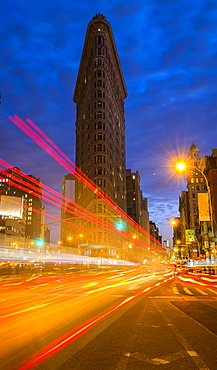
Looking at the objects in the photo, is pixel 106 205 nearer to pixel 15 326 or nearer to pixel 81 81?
pixel 81 81

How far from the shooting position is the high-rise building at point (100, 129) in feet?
327

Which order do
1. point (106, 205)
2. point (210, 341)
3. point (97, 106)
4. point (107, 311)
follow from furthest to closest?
point (97, 106) < point (106, 205) < point (107, 311) < point (210, 341)

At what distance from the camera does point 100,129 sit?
10600 cm

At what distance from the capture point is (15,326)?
29.5 ft

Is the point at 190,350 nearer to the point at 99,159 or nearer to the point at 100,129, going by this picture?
the point at 99,159

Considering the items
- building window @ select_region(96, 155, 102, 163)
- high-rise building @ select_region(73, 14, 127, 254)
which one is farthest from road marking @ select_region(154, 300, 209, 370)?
building window @ select_region(96, 155, 102, 163)

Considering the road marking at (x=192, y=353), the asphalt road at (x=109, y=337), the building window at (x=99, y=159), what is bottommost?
the asphalt road at (x=109, y=337)

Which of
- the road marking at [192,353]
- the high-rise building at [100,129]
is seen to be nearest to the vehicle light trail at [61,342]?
the road marking at [192,353]

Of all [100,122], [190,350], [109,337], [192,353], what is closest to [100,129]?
[100,122]

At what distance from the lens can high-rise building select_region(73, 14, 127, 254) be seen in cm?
9956

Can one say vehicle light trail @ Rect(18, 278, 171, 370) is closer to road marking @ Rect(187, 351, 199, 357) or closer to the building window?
road marking @ Rect(187, 351, 199, 357)

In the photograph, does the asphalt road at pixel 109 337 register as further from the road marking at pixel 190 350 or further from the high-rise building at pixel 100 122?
the high-rise building at pixel 100 122

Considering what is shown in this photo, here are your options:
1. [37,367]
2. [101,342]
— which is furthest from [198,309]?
[37,367]

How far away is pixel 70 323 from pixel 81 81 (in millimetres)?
148397
